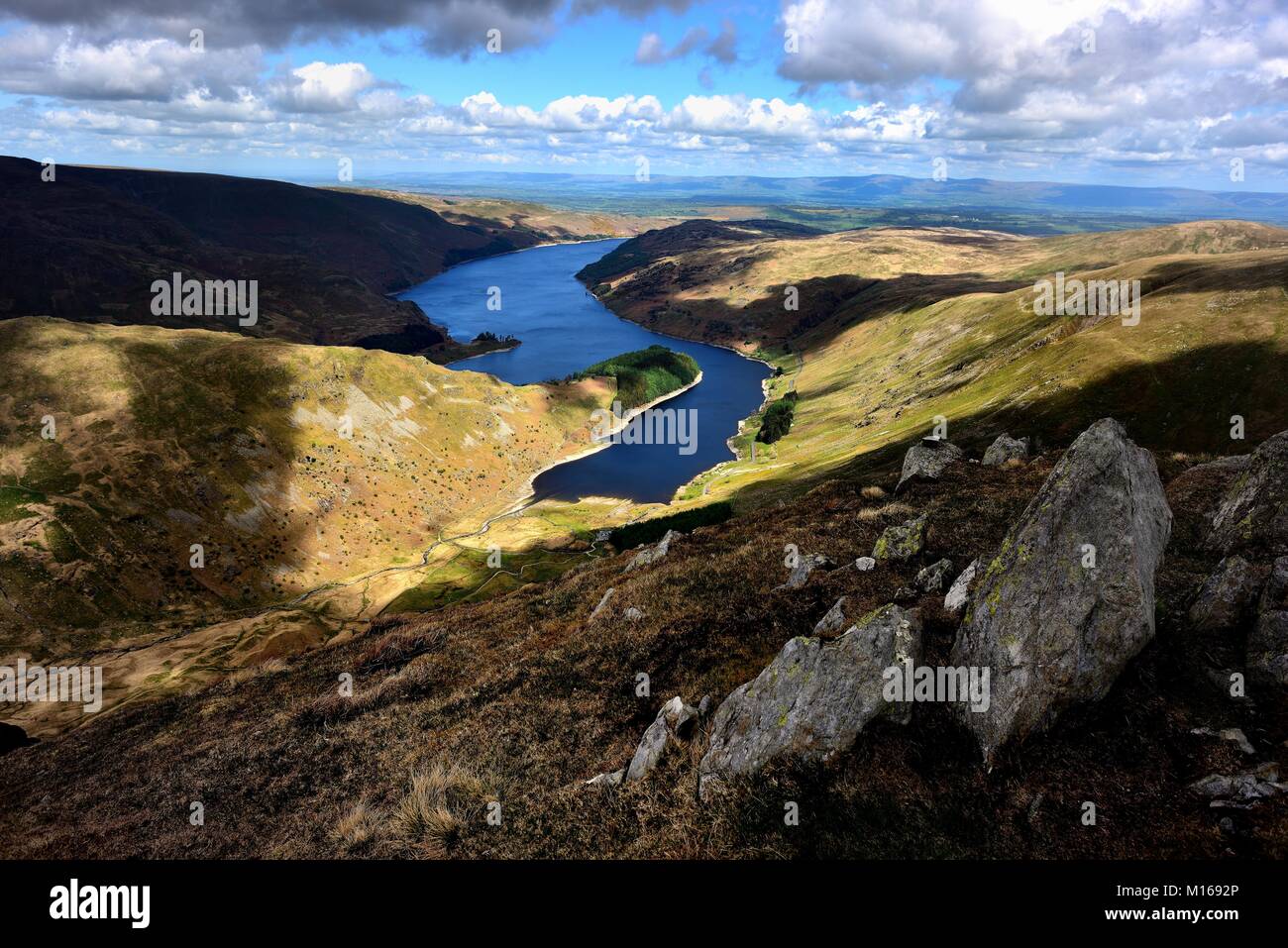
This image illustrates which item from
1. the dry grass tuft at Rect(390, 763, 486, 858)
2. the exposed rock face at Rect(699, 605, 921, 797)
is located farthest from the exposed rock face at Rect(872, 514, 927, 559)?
the dry grass tuft at Rect(390, 763, 486, 858)

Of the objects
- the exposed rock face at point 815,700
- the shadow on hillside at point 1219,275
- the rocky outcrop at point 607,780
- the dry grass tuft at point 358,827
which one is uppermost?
the shadow on hillside at point 1219,275

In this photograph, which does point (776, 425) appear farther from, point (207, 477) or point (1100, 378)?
point (207, 477)

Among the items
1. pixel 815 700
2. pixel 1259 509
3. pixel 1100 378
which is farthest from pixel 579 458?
pixel 815 700

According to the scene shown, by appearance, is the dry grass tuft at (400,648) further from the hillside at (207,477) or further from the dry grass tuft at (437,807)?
the hillside at (207,477)

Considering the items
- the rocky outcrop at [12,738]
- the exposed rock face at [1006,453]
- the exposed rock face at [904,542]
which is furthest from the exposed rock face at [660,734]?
the rocky outcrop at [12,738]

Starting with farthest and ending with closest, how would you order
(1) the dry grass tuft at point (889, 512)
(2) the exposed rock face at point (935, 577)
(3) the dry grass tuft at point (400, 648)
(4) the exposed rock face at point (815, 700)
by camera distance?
(3) the dry grass tuft at point (400, 648)
(1) the dry grass tuft at point (889, 512)
(2) the exposed rock face at point (935, 577)
(4) the exposed rock face at point (815, 700)

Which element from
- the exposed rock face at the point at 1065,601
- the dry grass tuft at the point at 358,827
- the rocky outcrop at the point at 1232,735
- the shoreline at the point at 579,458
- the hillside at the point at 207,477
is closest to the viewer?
the rocky outcrop at the point at 1232,735
